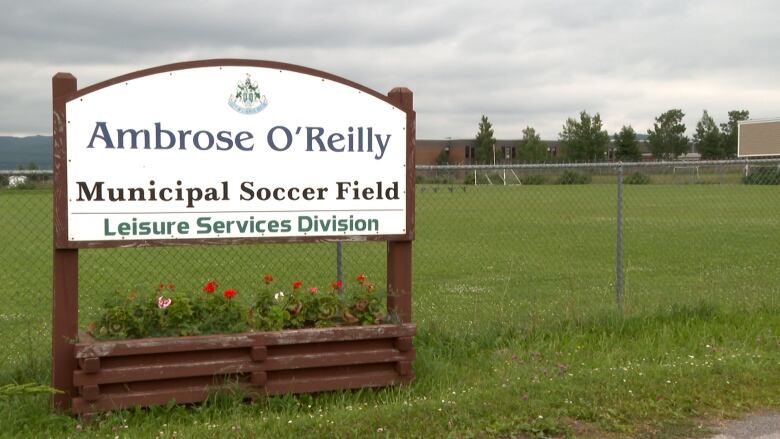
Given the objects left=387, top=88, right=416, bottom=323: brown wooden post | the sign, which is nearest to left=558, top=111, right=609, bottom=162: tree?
the sign

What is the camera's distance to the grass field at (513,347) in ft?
17.4

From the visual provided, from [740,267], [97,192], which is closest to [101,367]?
[97,192]

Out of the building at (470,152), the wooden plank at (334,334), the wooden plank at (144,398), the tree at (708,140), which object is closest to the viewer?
the wooden plank at (144,398)

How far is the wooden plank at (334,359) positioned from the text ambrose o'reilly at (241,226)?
863 millimetres

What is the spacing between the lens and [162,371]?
5559mm

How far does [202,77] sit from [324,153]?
0.97 meters

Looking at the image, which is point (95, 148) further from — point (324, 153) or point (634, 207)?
point (634, 207)

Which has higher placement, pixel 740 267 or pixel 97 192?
pixel 97 192

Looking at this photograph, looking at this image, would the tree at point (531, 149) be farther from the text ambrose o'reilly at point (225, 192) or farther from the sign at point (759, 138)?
the text ambrose o'reilly at point (225, 192)

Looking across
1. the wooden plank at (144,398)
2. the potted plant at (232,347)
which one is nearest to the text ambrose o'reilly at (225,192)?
the potted plant at (232,347)

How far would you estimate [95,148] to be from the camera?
5688mm

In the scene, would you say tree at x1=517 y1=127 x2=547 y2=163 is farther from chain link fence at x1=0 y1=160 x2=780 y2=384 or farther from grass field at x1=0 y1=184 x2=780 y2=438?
grass field at x1=0 y1=184 x2=780 y2=438

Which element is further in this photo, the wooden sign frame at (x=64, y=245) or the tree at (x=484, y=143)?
the tree at (x=484, y=143)

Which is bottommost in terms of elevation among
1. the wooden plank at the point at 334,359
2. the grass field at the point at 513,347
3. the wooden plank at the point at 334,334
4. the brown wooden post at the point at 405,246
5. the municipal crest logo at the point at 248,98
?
the grass field at the point at 513,347
